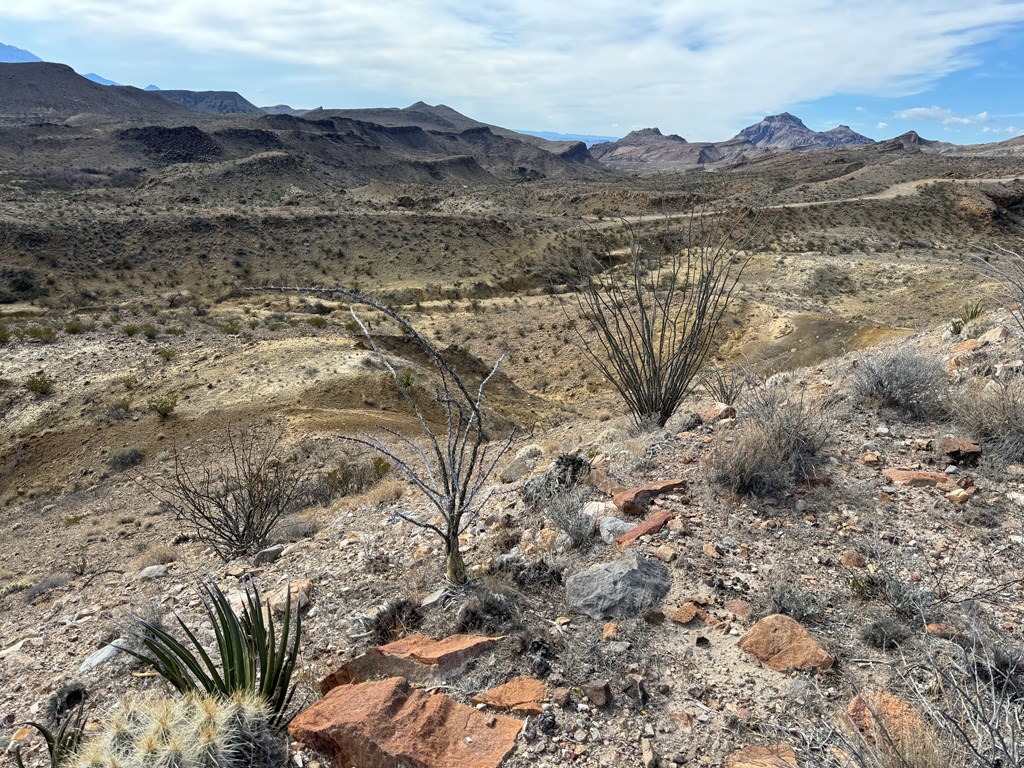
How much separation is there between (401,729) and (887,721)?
188 centimetres

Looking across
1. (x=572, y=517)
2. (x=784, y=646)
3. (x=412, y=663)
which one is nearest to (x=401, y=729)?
(x=412, y=663)

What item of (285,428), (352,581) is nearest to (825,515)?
(352,581)

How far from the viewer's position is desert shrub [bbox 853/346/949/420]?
528 cm

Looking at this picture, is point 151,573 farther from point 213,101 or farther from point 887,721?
point 213,101

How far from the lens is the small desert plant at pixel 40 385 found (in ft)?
40.2

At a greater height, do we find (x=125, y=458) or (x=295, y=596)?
(x=295, y=596)

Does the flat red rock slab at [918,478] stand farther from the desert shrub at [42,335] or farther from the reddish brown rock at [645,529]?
the desert shrub at [42,335]

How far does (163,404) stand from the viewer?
38.4 ft

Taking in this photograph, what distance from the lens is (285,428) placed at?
11.0 m

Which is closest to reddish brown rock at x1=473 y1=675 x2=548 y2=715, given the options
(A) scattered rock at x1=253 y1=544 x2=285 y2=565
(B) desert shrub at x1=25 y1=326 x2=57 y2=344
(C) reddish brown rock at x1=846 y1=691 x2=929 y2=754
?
(C) reddish brown rock at x1=846 y1=691 x2=929 y2=754

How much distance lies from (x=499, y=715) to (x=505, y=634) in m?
0.51

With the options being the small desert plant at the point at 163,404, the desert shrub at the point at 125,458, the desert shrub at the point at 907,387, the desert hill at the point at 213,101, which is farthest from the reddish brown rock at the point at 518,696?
the desert hill at the point at 213,101

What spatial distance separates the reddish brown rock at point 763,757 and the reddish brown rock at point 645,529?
1.58 m

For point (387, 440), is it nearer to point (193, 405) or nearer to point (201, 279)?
point (193, 405)
